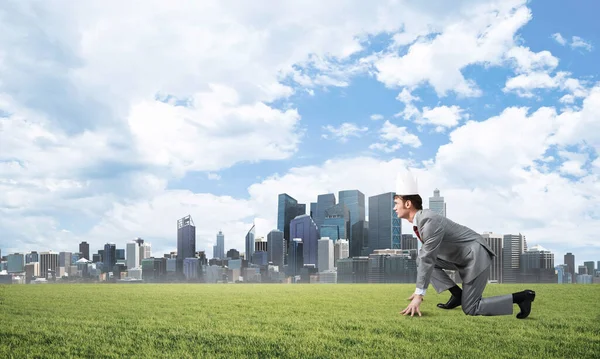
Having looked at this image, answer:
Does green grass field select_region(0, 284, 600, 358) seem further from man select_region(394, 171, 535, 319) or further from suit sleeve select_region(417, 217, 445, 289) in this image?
suit sleeve select_region(417, 217, 445, 289)

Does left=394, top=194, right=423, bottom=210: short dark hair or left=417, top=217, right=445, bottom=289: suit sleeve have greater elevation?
left=394, top=194, right=423, bottom=210: short dark hair

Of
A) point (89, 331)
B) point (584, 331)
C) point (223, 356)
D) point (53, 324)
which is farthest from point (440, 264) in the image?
point (53, 324)

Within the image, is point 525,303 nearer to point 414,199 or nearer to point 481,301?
point 481,301

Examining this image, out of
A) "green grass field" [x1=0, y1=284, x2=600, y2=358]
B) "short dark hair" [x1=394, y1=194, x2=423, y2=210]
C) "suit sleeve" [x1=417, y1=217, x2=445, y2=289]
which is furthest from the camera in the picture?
"short dark hair" [x1=394, y1=194, x2=423, y2=210]

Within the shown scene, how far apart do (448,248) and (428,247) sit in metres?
0.71

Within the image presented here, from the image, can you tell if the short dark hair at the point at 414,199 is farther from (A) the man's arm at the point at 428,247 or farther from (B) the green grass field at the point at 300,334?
(B) the green grass field at the point at 300,334

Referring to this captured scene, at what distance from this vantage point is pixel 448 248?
8492 millimetres

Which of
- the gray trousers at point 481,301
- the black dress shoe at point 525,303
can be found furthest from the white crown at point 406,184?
the black dress shoe at point 525,303

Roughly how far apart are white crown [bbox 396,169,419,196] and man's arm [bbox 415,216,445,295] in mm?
522

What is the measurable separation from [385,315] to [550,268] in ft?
145

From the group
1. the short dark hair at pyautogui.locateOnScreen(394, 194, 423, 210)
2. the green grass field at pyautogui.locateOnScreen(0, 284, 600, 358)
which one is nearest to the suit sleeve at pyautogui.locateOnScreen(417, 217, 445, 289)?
the short dark hair at pyautogui.locateOnScreen(394, 194, 423, 210)

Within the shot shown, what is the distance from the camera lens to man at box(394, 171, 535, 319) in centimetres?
795

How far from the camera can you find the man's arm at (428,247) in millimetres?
7918

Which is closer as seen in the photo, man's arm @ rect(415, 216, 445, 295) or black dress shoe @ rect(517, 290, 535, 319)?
man's arm @ rect(415, 216, 445, 295)
